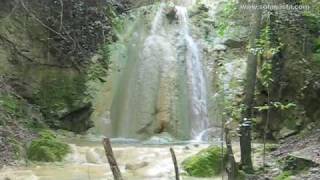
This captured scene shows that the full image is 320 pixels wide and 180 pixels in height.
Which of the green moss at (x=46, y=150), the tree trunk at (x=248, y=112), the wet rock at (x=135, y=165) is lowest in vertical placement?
the wet rock at (x=135, y=165)

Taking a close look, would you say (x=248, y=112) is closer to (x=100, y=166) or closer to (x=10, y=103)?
(x=100, y=166)

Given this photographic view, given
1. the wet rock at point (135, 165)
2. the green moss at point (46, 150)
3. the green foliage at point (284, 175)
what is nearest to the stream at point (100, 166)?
the wet rock at point (135, 165)

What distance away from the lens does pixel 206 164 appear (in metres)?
8.34

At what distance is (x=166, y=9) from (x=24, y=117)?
6010 mm

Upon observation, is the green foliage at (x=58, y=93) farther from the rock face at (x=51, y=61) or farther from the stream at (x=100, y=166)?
the stream at (x=100, y=166)

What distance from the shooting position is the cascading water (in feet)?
44.7

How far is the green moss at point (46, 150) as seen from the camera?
9547 millimetres

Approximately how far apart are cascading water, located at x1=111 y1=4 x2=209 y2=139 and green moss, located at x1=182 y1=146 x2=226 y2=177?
4.70 metres

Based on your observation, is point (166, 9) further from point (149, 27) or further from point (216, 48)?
point (216, 48)

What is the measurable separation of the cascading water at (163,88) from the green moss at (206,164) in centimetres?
470

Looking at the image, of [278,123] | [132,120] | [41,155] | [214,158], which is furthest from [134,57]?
[214,158]

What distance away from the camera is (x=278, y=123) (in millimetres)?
11641

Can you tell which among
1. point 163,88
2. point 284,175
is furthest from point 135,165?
point 163,88

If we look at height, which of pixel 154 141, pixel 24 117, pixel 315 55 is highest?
pixel 315 55
